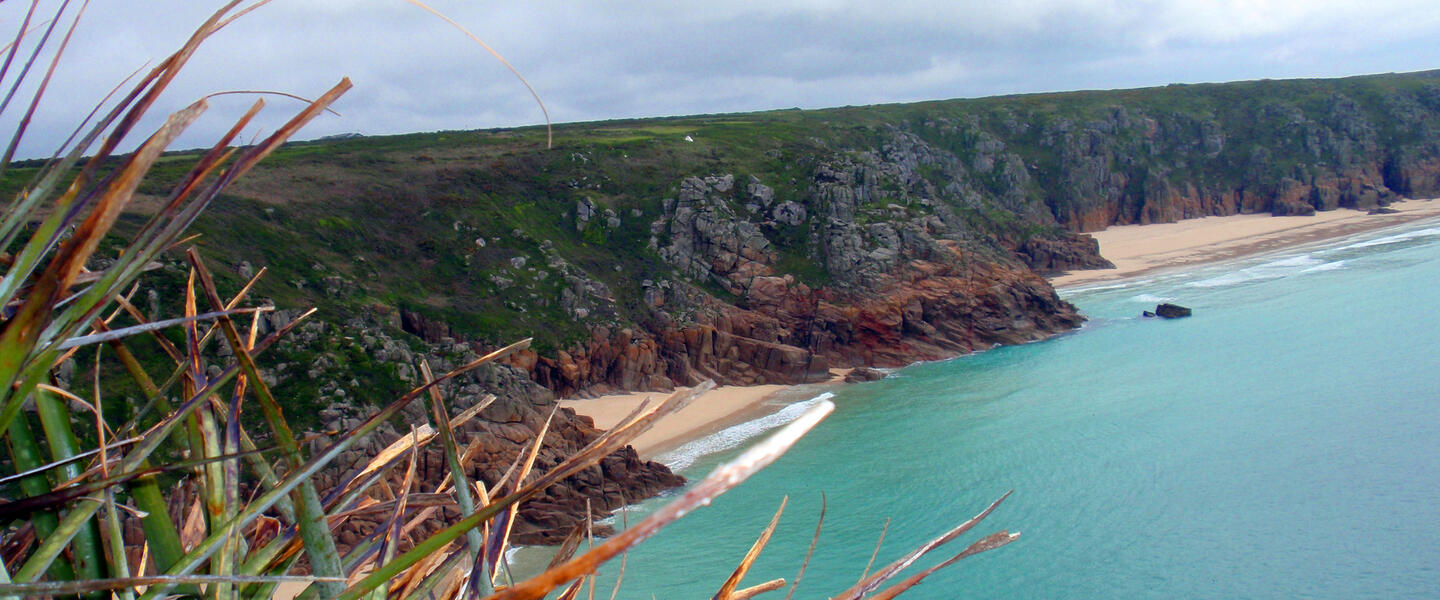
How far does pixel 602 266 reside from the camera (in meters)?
34.3

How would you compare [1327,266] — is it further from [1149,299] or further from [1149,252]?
[1149,252]

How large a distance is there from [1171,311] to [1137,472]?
1950cm

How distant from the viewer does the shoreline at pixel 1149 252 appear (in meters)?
27.6

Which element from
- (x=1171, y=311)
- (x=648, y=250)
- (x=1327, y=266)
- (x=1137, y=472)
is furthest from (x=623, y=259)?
(x=1327, y=266)

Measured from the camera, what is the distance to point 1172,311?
37406mm

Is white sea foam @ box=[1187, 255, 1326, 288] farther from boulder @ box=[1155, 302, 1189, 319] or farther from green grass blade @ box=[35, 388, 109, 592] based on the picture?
green grass blade @ box=[35, 388, 109, 592]

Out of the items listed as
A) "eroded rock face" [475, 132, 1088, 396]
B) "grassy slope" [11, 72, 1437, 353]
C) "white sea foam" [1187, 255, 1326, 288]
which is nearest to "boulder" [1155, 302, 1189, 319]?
"eroded rock face" [475, 132, 1088, 396]

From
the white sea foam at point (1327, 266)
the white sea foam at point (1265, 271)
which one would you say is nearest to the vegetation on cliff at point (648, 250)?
the white sea foam at point (1265, 271)

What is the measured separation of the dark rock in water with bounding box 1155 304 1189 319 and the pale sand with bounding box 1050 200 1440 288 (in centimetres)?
1119

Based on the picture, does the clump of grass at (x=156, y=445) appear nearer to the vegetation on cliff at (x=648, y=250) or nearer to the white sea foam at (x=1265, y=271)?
the vegetation on cliff at (x=648, y=250)

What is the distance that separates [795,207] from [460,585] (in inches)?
1484

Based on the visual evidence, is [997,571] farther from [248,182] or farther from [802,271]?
[248,182]

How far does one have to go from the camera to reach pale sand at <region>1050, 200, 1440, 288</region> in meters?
53.0

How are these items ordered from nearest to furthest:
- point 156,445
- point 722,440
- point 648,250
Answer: point 156,445 < point 722,440 < point 648,250
